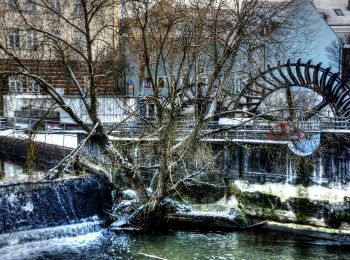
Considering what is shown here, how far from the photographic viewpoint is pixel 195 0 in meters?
16.0

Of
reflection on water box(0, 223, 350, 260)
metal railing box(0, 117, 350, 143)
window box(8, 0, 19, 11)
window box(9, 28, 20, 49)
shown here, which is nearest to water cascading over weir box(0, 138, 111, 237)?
reflection on water box(0, 223, 350, 260)

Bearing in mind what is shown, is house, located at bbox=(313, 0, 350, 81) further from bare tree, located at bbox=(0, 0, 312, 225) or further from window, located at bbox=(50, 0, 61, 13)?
window, located at bbox=(50, 0, 61, 13)

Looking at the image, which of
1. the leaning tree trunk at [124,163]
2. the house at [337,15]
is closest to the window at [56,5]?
the leaning tree trunk at [124,163]

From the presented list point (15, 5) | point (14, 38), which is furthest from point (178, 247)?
point (14, 38)

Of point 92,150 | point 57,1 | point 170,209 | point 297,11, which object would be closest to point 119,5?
point 57,1

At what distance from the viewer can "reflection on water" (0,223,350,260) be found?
1238cm

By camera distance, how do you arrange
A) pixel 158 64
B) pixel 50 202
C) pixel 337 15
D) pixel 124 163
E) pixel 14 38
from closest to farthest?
pixel 124 163 < pixel 50 202 < pixel 158 64 < pixel 14 38 < pixel 337 15

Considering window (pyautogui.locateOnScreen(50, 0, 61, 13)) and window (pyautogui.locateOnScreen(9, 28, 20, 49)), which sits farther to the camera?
window (pyautogui.locateOnScreen(9, 28, 20, 49))

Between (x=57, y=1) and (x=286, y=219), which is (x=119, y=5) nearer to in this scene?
(x=57, y=1)

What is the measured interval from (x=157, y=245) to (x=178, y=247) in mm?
534

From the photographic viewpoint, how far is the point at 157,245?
13070 mm

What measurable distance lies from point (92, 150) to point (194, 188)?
12.8ft

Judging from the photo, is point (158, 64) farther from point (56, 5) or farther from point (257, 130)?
point (257, 130)

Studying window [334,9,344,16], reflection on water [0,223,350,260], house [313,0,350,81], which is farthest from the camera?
window [334,9,344,16]
